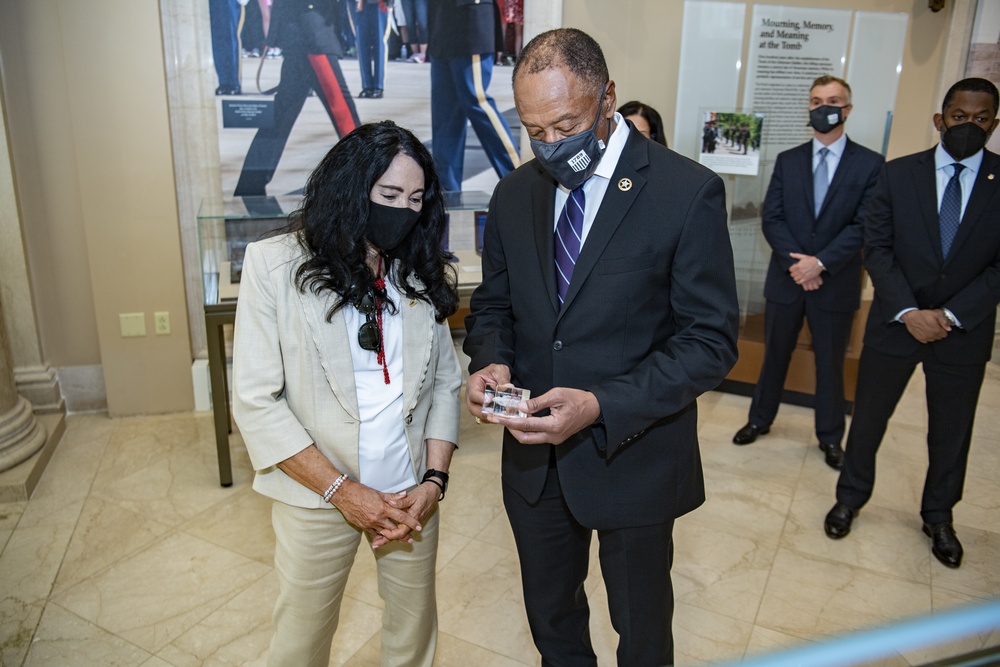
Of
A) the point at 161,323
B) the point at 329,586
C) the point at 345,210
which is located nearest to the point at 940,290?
the point at 345,210

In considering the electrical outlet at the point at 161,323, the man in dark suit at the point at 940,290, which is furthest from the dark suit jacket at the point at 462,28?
the man in dark suit at the point at 940,290

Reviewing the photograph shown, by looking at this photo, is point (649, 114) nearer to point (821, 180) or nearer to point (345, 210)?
point (821, 180)

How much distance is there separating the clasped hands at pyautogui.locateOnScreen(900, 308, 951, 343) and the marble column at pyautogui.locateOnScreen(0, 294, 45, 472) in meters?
4.33

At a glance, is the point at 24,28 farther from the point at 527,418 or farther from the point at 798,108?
the point at 798,108

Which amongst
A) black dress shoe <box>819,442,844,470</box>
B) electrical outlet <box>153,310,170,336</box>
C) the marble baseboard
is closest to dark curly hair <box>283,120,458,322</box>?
the marble baseboard

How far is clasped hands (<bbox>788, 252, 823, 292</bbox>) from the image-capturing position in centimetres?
421

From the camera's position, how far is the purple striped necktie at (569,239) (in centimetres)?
183

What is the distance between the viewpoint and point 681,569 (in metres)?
3.27

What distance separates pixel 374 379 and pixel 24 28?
380 cm

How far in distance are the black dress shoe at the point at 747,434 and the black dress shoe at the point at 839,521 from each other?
998 mm

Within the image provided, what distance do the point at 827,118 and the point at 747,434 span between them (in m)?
1.87

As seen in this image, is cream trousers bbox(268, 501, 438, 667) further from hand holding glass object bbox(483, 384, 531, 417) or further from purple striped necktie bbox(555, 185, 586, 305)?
purple striped necktie bbox(555, 185, 586, 305)

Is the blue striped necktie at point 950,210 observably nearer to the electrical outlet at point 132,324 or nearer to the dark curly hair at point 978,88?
the dark curly hair at point 978,88

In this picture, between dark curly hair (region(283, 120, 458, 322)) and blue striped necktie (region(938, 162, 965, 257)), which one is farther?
blue striped necktie (region(938, 162, 965, 257))
